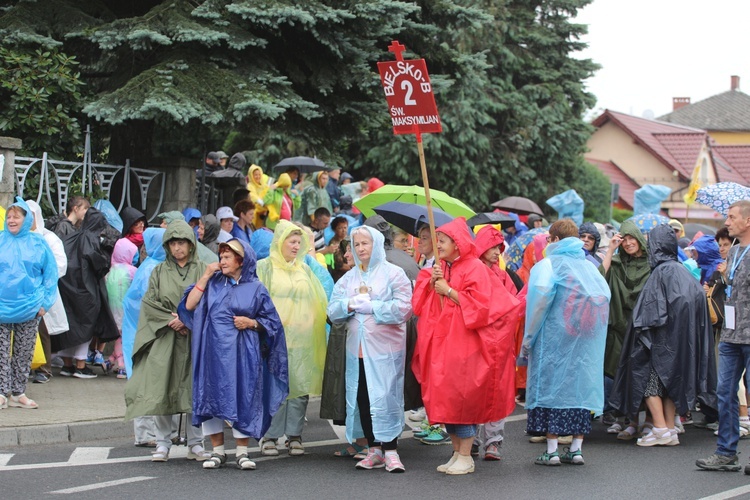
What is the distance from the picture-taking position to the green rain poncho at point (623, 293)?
1034cm

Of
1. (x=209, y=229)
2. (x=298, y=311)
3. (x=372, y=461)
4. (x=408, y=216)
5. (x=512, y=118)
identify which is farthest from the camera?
(x=512, y=118)

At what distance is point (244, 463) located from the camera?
821cm

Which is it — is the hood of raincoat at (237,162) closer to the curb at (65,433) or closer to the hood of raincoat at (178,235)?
the curb at (65,433)

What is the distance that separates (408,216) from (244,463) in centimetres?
336

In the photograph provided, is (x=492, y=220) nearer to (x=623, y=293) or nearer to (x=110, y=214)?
(x=623, y=293)

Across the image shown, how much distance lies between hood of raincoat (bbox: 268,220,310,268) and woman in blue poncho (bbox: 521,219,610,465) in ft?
6.28

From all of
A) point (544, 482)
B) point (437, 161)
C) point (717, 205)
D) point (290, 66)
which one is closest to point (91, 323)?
point (290, 66)

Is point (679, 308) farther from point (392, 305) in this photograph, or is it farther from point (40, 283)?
point (40, 283)

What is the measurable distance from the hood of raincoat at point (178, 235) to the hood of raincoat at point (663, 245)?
4.02 metres

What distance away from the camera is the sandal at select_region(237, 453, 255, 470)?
26.9 feet

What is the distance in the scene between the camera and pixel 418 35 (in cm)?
1590

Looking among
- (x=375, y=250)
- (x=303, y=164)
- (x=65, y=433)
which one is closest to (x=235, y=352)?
(x=375, y=250)

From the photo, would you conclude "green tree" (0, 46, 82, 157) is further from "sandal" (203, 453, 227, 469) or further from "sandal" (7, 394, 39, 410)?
"sandal" (203, 453, 227, 469)

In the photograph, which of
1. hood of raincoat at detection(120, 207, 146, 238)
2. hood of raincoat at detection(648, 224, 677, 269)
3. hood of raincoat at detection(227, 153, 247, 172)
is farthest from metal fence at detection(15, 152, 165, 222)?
hood of raincoat at detection(648, 224, 677, 269)
